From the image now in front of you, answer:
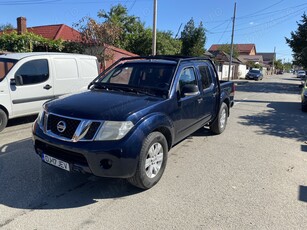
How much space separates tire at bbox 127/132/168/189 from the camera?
353cm

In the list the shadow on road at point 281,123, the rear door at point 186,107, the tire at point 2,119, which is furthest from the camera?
the shadow on road at point 281,123

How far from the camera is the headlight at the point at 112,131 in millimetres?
3307

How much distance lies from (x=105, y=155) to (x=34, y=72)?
476 centimetres

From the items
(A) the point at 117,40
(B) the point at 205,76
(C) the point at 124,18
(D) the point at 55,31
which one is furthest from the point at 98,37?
(C) the point at 124,18

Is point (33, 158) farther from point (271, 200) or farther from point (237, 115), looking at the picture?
point (237, 115)

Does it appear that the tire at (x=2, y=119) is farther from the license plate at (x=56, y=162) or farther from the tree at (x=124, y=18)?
the tree at (x=124, y=18)

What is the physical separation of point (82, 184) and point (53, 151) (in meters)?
0.68

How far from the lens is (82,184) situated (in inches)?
156

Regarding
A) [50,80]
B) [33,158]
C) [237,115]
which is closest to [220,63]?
[237,115]

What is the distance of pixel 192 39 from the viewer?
1111 inches

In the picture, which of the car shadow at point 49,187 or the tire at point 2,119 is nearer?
the car shadow at point 49,187

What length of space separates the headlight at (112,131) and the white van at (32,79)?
4.24 meters

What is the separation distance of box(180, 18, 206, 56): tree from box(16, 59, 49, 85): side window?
22.0 metres

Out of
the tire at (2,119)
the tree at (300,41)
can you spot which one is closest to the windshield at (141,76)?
the tire at (2,119)
